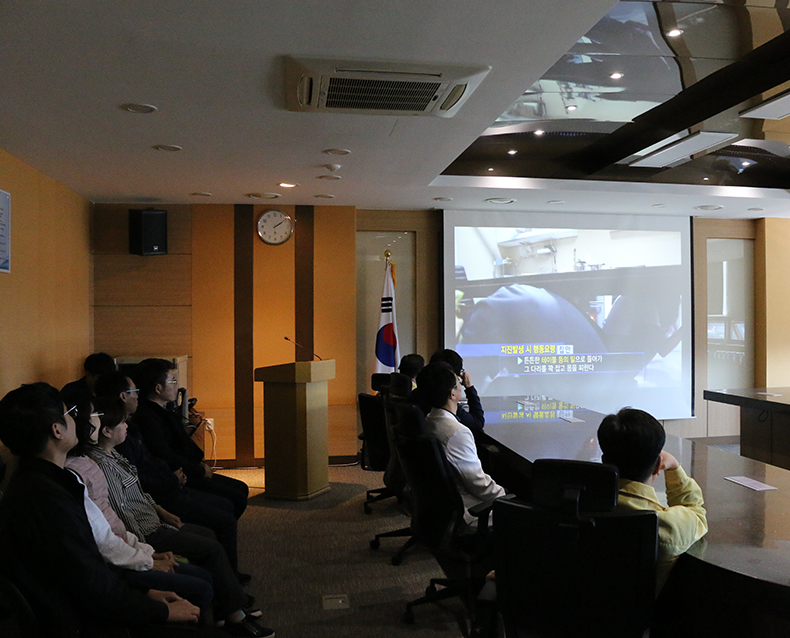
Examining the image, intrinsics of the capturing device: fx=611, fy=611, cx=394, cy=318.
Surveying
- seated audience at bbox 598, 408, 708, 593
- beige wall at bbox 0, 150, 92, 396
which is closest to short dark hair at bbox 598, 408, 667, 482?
seated audience at bbox 598, 408, 708, 593

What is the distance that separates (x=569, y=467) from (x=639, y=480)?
0.47 m

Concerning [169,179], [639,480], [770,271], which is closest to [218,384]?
[169,179]

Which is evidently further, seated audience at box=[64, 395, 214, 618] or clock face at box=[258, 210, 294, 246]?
clock face at box=[258, 210, 294, 246]

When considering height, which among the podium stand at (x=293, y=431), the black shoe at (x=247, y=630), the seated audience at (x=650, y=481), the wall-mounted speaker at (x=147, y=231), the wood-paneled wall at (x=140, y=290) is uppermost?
the wall-mounted speaker at (x=147, y=231)

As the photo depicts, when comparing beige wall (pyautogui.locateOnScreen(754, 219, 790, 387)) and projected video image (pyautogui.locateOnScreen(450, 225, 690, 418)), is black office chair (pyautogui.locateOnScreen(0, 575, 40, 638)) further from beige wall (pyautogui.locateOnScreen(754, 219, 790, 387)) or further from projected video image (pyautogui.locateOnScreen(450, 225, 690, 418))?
beige wall (pyautogui.locateOnScreen(754, 219, 790, 387))

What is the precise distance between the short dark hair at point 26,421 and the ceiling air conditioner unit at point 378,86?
191cm

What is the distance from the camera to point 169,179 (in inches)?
216

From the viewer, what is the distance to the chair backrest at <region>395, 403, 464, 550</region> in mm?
2850

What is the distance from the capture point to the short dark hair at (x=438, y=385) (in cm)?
314

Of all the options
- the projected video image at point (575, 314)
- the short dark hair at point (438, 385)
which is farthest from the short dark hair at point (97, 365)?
the projected video image at point (575, 314)

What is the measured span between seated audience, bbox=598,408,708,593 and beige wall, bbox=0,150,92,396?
435 cm

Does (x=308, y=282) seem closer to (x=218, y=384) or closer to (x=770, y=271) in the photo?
(x=218, y=384)

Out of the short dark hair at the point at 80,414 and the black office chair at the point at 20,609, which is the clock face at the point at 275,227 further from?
the black office chair at the point at 20,609

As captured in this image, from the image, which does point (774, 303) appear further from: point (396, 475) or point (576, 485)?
point (576, 485)
